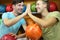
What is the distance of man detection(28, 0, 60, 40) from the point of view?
192 centimetres

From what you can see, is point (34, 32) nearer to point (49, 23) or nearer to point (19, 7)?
point (49, 23)

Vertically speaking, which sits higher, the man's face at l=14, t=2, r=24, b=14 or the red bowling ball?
the man's face at l=14, t=2, r=24, b=14

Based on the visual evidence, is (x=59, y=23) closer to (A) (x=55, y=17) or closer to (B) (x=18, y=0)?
(A) (x=55, y=17)

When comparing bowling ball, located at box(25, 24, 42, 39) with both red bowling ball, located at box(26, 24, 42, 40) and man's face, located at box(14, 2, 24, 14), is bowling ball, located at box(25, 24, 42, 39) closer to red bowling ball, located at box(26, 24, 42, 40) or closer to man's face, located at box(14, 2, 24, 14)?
red bowling ball, located at box(26, 24, 42, 40)

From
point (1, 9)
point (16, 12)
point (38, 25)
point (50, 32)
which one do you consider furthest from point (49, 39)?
point (1, 9)

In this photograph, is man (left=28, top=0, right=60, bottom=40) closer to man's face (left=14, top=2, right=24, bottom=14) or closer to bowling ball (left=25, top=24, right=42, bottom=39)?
bowling ball (left=25, top=24, right=42, bottom=39)

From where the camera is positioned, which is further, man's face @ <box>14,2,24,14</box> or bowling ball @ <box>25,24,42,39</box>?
man's face @ <box>14,2,24,14</box>

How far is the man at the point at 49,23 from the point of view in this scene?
1.92m

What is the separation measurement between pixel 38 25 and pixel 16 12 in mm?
493

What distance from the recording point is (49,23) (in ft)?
6.23

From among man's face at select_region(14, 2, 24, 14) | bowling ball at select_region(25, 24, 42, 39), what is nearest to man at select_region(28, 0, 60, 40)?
bowling ball at select_region(25, 24, 42, 39)

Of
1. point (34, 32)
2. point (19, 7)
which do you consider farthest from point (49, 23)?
point (19, 7)

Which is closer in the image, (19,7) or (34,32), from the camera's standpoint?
(34,32)

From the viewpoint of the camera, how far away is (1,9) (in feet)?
9.95
